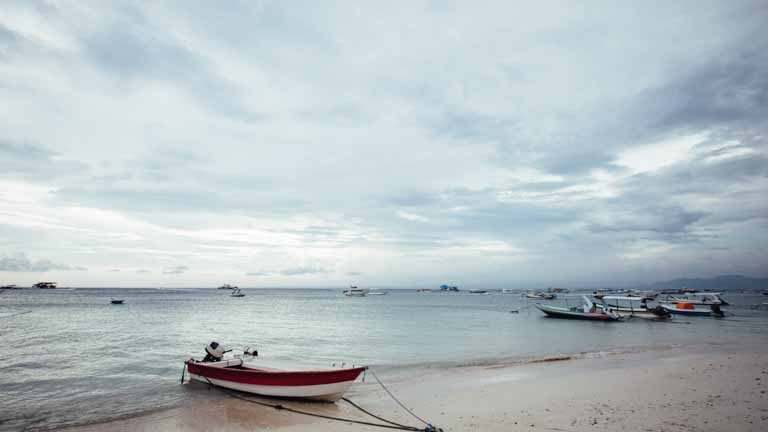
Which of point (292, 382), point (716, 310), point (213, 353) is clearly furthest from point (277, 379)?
point (716, 310)

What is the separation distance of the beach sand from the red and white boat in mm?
446

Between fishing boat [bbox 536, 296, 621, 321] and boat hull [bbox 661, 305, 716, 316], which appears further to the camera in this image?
boat hull [bbox 661, 305, 716, 316]

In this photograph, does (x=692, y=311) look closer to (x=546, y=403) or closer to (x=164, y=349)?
(x=546, y=403)

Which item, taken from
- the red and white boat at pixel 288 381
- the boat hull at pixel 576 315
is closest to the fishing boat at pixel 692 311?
the boat hull at pixel 576 315

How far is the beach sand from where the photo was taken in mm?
10305

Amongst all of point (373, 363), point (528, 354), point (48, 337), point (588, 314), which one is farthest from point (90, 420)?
point (588, 314)

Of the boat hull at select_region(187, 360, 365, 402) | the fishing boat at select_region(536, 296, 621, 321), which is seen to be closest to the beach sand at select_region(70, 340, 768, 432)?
the boat hull at select_region(187, 360, 365, 402)

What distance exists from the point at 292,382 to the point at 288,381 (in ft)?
0.54

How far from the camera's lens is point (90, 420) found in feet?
41.4

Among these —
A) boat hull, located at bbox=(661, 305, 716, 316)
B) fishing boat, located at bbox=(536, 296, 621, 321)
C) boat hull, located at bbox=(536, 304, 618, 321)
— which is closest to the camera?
boat hull, located at bbox=(536, 304, 618, 321)

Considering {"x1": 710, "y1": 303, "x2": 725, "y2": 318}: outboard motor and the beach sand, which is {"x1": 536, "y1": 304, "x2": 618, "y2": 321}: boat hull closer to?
{"x1": 710, "y1": 303, "x2": 725, "y2": 318}: outboard motor

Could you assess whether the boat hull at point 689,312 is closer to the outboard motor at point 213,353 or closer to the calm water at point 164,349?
the calm water at point 164,349

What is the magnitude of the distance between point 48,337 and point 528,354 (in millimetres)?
36534

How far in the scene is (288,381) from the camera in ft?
44.2
